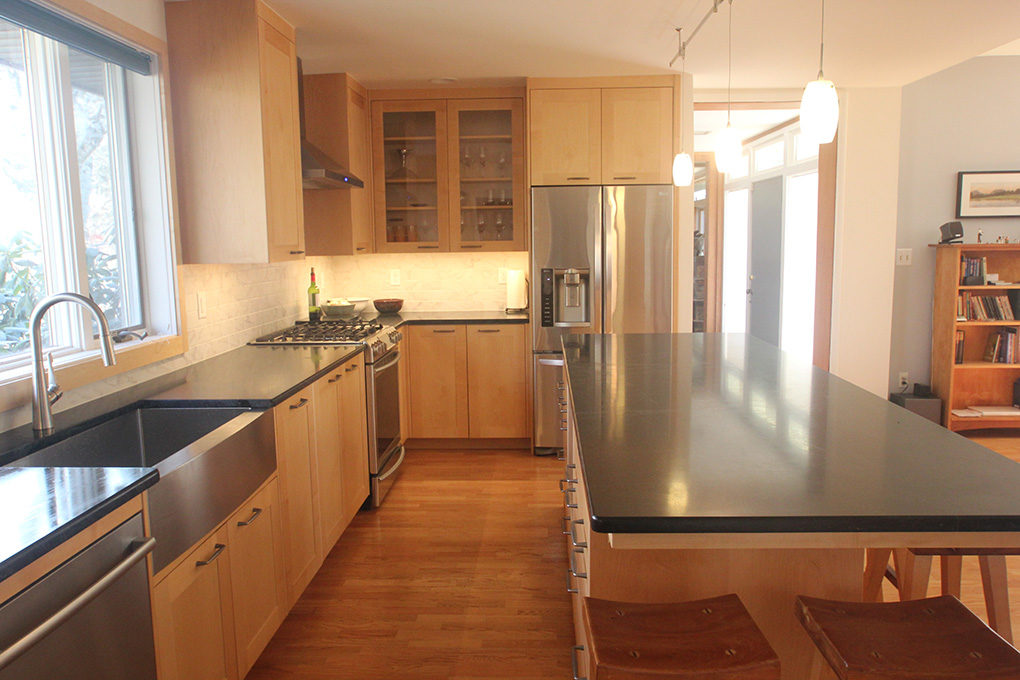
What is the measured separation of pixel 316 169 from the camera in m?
3.67

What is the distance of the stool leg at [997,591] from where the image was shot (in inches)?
79.1

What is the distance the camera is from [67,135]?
8.09ft

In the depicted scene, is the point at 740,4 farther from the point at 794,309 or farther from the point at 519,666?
the point at 794,309

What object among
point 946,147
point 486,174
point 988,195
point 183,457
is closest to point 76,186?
point 183,457

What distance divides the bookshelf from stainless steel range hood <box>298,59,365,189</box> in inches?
163

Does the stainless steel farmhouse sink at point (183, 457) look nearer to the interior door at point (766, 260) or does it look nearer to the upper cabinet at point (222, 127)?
the upper cabinet at point (222, 127)

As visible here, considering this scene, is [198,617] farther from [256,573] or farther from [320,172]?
[320,172]

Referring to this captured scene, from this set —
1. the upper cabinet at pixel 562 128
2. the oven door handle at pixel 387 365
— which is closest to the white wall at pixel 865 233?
the upper cabinet at pixel 562 128

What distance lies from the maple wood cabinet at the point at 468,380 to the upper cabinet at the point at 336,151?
2.55ft

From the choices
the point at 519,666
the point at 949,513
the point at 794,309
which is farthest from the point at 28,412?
the point at 794,309

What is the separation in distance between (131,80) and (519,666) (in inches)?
105

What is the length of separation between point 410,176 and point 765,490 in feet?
13.5

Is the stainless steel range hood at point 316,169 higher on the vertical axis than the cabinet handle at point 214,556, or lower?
higher

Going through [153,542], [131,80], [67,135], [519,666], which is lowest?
[519,666]
